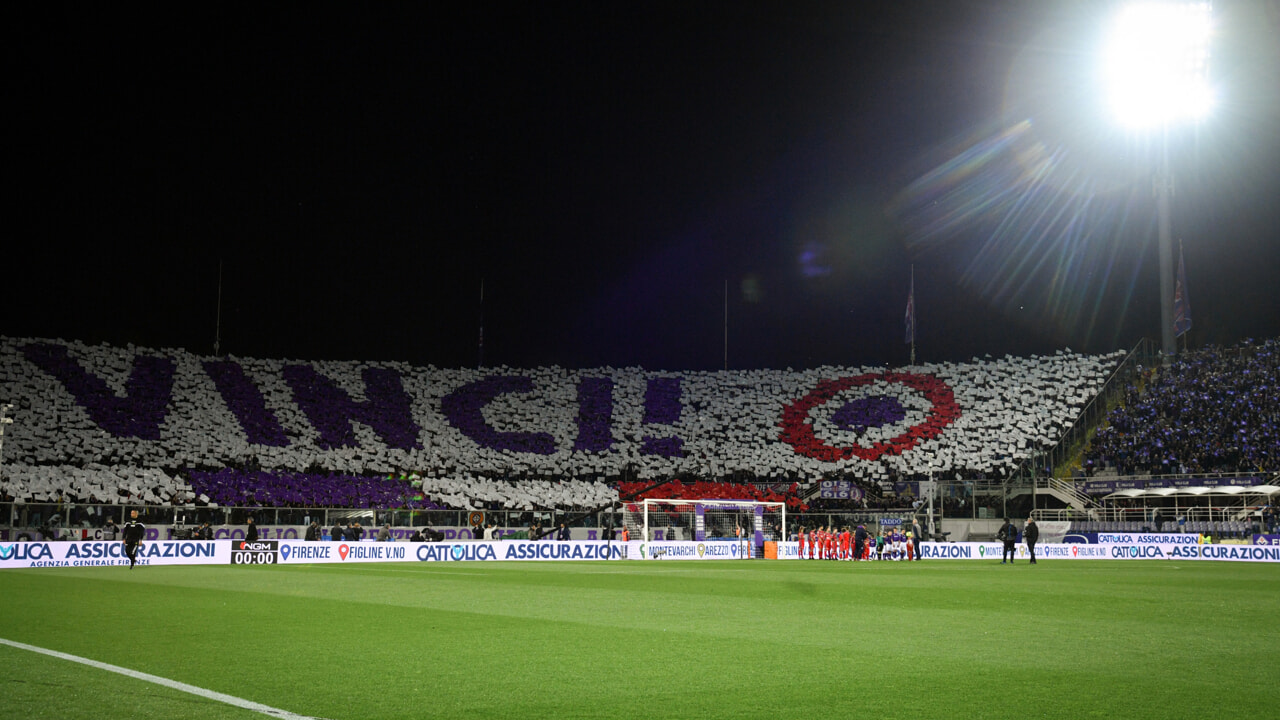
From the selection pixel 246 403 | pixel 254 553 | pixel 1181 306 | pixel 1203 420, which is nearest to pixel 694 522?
pixel 254 553

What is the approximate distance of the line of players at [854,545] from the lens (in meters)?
41.7

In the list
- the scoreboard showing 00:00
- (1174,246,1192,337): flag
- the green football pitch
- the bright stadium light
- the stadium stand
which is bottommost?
the scoreboard showing 00:00

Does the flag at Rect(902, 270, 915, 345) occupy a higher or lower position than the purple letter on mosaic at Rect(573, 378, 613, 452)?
higher

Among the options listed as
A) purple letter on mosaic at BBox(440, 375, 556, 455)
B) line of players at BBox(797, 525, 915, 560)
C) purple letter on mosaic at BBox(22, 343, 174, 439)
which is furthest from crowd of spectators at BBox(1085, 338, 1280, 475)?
purple letter on mosaic at BBox(22, 343, 174, 439)

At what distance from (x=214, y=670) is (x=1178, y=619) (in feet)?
39.5

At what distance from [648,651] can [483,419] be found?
52771mm

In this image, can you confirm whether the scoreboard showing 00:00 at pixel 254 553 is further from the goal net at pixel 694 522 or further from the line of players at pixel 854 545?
the line of players at pixel 854 545

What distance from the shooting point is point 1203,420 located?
165 ft

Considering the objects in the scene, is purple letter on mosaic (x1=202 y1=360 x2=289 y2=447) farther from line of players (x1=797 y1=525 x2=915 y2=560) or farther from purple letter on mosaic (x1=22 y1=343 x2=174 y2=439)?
line of players (x1=797 y1=525 x2=915 y2=560)

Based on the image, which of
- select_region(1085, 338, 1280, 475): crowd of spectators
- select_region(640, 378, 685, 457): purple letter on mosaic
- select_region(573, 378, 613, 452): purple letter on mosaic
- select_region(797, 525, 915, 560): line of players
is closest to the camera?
select_region(797, 525, 915, 560): line of players

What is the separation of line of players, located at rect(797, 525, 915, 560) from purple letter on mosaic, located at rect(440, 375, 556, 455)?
69.3 feet

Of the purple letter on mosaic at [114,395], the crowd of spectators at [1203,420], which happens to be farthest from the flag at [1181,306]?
the purple letter on mosaic at [114,395]

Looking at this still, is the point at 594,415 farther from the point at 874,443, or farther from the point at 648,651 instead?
the point at 648,651

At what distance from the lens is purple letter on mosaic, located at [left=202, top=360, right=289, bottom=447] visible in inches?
2178
